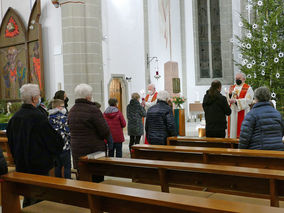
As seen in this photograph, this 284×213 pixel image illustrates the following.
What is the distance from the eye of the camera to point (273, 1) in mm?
12148

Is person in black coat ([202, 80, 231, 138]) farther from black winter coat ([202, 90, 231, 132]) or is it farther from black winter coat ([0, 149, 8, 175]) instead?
black winter coat ([0, 149, 8, 175])

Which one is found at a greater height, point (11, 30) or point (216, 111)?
point (11, 30)

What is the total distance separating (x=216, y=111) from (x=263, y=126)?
150 centimetres

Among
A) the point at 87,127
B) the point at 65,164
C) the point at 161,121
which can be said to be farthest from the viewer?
the point at 161,121

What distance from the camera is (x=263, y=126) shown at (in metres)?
4.06

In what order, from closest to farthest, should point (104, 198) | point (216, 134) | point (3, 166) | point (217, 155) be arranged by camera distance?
1. point (104, 198)
2. point (3, 166)
3. point (217, 155)
4. point (216, 134)

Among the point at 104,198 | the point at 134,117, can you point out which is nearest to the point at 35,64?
the point at 134,117

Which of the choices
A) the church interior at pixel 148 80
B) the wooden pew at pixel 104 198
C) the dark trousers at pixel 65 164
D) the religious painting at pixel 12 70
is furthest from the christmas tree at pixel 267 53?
the wooden pew at pixel 104 198

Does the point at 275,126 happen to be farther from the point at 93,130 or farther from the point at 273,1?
the point at 273,1

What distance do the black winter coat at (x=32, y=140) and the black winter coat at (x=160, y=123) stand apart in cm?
213

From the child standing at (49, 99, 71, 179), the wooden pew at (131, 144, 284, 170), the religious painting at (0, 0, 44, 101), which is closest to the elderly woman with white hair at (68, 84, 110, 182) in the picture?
the child standing at (49, 99, 71, 179)

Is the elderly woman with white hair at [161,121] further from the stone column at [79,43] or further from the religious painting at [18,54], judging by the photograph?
the religious painting at [18,54]

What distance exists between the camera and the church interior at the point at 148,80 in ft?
9.34

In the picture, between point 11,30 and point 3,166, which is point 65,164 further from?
point 11,30
